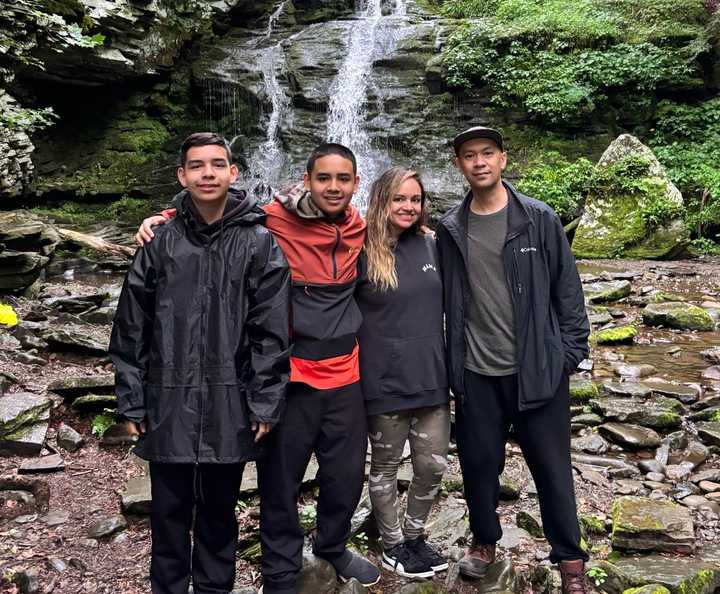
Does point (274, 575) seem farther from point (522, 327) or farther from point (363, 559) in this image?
point (522, 327)

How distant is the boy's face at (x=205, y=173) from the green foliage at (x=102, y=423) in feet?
9.02

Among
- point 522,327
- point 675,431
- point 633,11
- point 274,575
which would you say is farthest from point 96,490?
point 633,11

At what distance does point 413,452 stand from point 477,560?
672 millimetres

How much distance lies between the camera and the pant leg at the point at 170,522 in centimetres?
259

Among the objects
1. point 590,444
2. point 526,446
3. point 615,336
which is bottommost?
point 590,444

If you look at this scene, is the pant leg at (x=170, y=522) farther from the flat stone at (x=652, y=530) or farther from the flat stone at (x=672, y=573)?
the flat stone at (x=652, y=530)

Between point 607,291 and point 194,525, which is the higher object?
point 607,291

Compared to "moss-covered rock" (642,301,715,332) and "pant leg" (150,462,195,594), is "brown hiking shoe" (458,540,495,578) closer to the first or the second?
"pant leg" (150,462,195,594)

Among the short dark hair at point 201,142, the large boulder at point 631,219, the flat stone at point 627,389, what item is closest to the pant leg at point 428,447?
the short dark hair at point 201,142

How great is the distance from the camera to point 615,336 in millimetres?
7629

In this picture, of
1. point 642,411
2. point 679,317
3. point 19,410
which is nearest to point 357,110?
point 679,317

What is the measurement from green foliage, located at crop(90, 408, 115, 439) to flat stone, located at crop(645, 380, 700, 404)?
506cm

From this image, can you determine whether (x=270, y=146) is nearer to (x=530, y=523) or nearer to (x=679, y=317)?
(x=679, y=317)

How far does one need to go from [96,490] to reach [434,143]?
1454 centimetres
